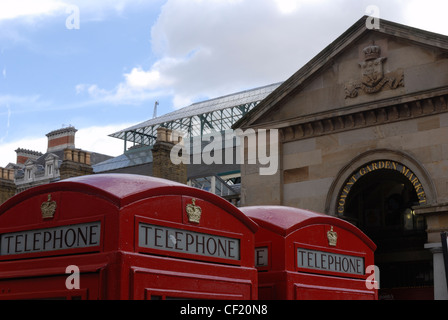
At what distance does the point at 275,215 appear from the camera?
10438 mm

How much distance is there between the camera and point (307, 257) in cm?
998

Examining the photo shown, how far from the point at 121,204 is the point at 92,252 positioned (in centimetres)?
55

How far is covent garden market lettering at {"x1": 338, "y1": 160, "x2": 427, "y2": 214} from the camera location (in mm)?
21578

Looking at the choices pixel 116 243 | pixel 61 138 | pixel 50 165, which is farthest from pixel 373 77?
pixel 61 138

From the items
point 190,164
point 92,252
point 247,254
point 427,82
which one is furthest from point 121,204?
point 190,164

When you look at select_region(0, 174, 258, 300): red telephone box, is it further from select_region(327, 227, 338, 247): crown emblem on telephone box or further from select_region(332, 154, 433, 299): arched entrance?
select_region(332, 154, 433, 299): arched entrance

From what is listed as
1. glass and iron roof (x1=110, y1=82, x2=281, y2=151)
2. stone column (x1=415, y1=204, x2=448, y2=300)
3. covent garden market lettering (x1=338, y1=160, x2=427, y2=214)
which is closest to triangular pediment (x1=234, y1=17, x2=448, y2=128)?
covent garden market lettering (x1=338, y1=160, x2=427, y2=214)

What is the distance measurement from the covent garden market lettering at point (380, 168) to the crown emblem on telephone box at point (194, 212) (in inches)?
577

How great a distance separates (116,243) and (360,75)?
1734 centimetres

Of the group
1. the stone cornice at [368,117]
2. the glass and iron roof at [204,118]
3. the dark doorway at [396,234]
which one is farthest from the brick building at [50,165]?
the stone cornice at [368,117]

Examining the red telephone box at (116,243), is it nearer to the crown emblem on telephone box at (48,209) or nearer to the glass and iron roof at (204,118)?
the crown emblem on telephone box at (48,209)

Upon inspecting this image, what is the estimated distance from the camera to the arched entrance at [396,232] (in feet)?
83.0
